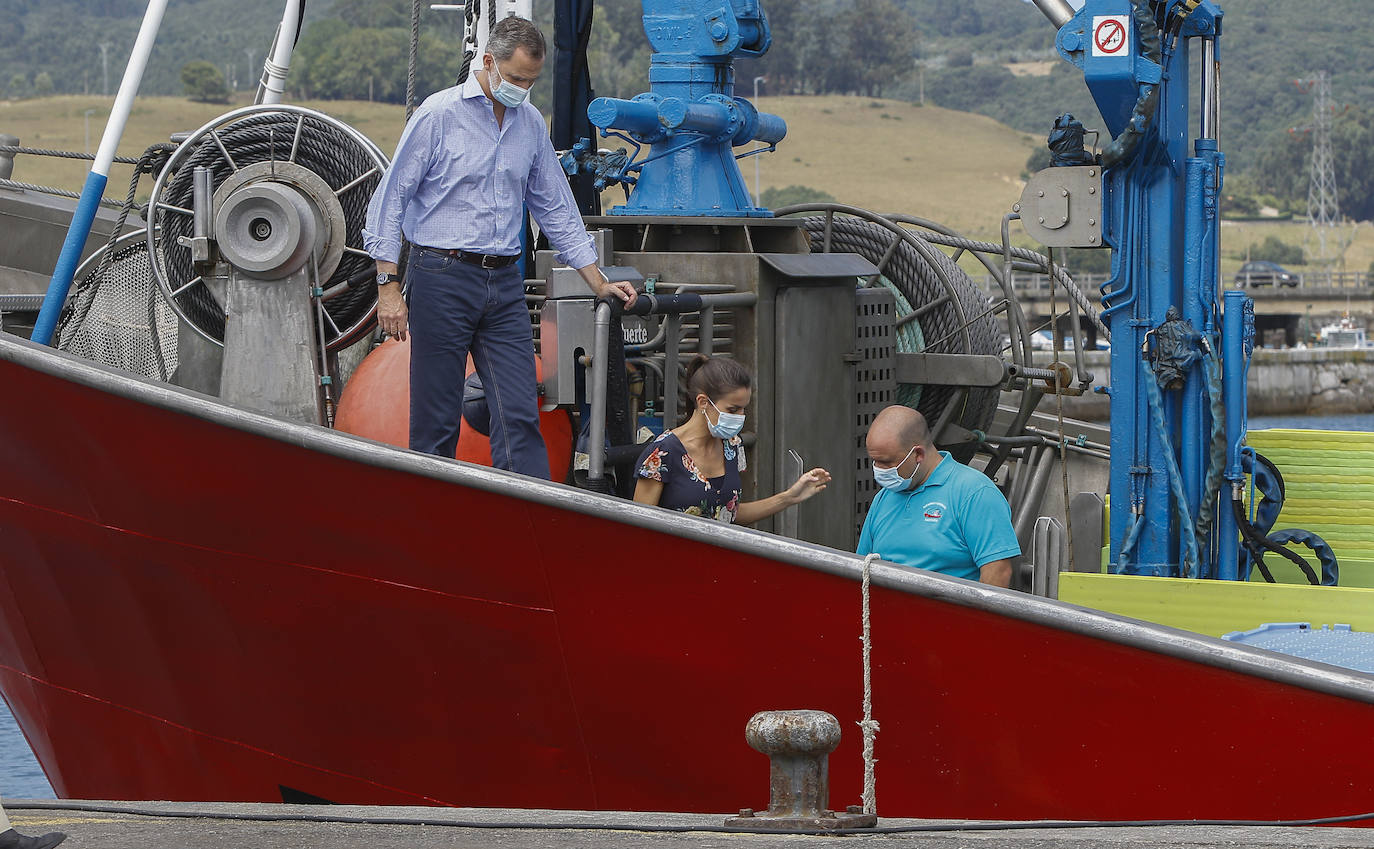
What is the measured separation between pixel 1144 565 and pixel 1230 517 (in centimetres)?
33

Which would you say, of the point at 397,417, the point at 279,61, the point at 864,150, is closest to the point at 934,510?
the point at 397,417

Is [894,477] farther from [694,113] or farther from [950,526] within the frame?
[694,113]

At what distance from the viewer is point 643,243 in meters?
6.15

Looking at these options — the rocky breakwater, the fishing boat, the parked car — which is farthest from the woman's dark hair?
the parked car

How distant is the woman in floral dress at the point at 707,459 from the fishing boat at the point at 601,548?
0.70ft

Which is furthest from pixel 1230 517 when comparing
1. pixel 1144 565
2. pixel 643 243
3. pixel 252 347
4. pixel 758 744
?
pixel 252 347

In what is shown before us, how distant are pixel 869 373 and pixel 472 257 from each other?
1.83 meters

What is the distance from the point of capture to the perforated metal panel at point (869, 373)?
6203mm

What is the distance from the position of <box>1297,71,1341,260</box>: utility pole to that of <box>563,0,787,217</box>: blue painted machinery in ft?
317

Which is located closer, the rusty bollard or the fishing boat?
the rusty bollard

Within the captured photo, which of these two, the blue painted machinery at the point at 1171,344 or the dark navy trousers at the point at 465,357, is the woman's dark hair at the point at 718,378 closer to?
the dark navy trousers at the point at 465,357

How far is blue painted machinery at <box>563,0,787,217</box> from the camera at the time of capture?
20.9 feet

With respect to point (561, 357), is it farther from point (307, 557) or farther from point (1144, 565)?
point (1144, 565)

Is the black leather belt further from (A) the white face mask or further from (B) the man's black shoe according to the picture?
(B) the man's black shoe
